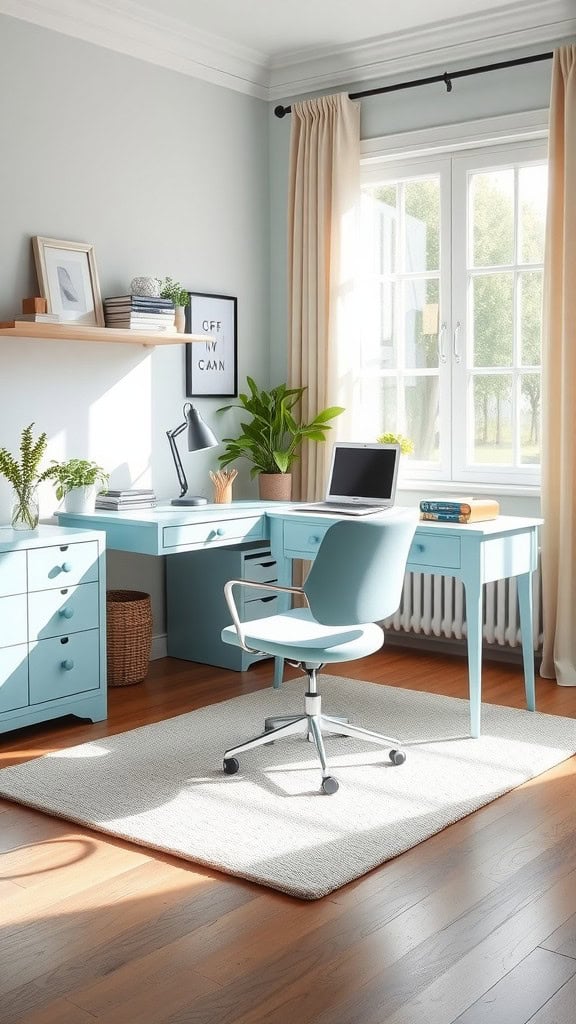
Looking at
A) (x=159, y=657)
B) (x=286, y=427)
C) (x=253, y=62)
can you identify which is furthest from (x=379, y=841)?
(x=253, y=62)

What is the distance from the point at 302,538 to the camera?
4113 mm

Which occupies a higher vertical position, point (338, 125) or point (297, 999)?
point (338, 125)

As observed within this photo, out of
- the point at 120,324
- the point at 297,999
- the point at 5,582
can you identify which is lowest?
the point at 297,999

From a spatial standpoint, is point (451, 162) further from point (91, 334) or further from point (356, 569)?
point (356, 569)

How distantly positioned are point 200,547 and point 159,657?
101 cm

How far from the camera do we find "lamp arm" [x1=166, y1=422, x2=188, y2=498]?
4.55 metres

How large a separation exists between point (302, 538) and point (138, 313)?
1.14 meters

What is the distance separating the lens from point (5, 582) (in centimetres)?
355

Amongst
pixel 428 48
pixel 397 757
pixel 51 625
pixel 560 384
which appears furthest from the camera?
pixel 428 48

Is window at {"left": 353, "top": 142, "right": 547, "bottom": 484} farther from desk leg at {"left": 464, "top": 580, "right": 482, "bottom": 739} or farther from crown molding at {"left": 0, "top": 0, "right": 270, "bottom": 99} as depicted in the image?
desk leg at {"left": 464, "top": 580, "right": 482, "bottom": 739}

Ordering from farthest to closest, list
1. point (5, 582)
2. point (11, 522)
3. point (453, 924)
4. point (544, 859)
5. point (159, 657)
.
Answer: point (159, 657) → point (11, 522) → point (5, 582) → point (544, 859) → point (453, 924)

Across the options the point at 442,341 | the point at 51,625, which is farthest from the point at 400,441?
the point at 51,625

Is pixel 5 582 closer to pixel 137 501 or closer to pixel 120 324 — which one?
pixel 137 501

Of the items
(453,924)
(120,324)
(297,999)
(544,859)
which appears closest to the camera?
(297,999)
